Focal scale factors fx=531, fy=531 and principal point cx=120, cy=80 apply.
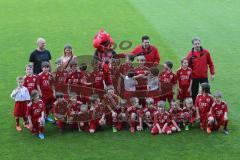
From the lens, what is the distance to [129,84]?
34.9ft

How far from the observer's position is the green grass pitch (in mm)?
9438

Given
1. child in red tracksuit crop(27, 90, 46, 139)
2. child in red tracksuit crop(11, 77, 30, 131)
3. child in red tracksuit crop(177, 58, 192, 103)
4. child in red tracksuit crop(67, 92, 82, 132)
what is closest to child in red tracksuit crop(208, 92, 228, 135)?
child in red tracksuit crop(177, 58, 192, 103)

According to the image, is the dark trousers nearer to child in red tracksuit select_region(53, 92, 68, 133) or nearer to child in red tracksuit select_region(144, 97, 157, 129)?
child in red tracksuit select_region(144, 97, 157, 129)

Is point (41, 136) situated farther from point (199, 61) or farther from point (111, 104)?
point (199, 61)

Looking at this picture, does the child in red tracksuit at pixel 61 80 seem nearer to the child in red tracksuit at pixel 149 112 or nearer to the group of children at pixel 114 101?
the group of children at pixel 114 101

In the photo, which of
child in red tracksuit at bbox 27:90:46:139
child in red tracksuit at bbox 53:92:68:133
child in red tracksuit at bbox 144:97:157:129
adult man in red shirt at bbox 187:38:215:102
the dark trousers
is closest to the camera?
child in red tracksuit at bbox 27:90:46:139

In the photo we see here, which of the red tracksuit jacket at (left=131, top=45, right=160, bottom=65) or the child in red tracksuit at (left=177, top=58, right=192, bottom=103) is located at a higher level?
the red tracksuit jacket at (left=131, top=45, right=160, bottom=65)

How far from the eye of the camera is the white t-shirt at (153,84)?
35.1 feet

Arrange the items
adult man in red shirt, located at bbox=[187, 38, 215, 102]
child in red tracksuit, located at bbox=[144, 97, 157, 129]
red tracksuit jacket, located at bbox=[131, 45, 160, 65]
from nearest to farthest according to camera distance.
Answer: child in red tracksuit, located at bbox=[144, 97, 157, 129], adult man in red shirt, located at bbox=[187, 38, 215, 102], red tracksuit jacket, located at bbox=[131, 45, 160, 65]

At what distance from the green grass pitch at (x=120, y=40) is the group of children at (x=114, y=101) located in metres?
0.25

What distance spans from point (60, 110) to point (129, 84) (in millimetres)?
1482

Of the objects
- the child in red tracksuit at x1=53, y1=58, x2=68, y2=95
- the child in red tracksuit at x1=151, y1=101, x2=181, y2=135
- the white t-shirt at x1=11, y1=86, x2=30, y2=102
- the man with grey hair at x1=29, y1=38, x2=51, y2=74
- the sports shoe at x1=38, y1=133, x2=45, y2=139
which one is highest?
the man with grey hair at x1=29, y1=38, x2=51, y2=74

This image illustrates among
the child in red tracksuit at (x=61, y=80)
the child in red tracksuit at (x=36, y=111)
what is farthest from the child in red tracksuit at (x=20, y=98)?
the child in red tracksuit at (x=61, y=80)

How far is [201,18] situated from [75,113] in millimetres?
10462
